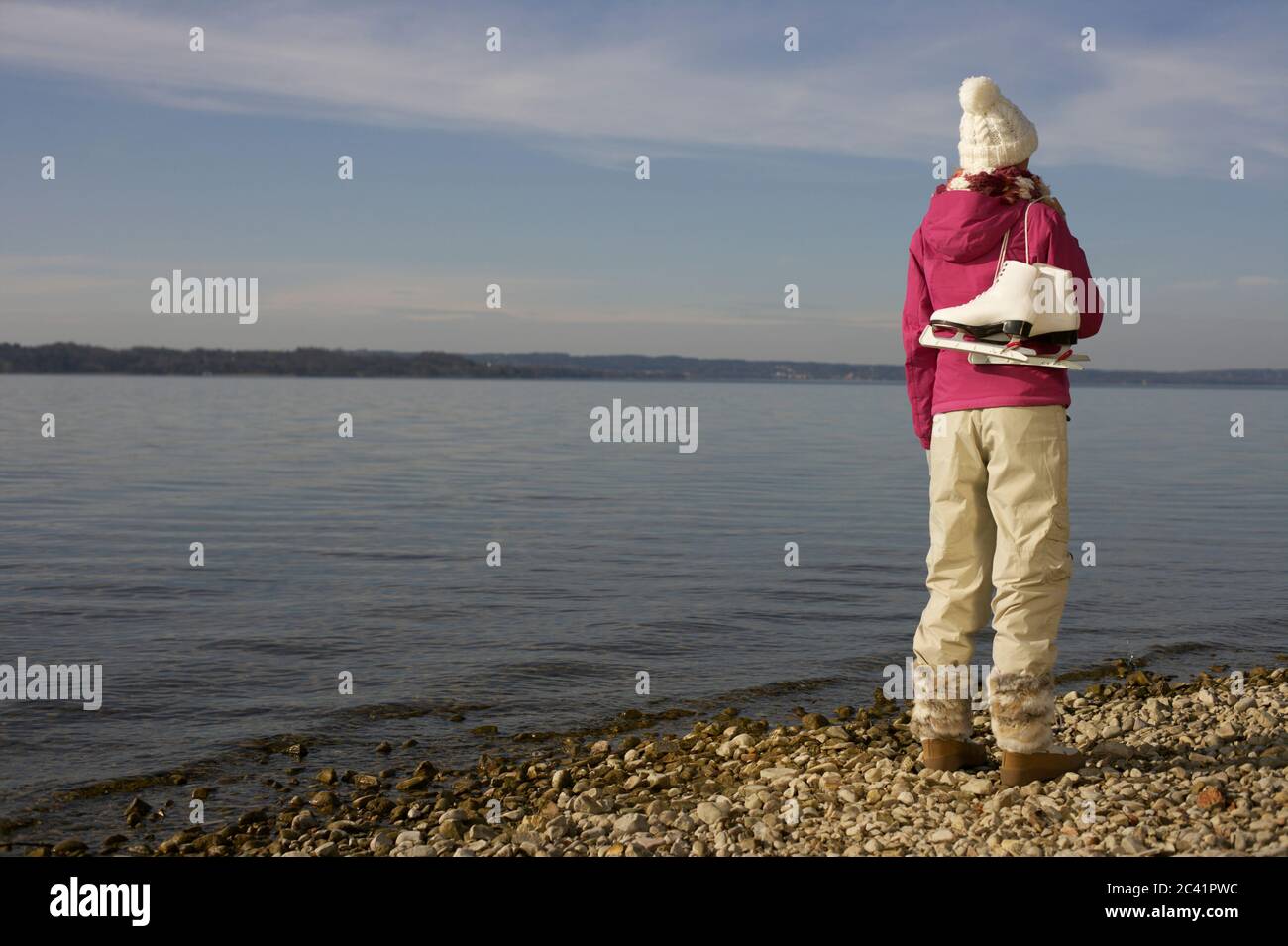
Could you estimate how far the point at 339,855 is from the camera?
21.3ft

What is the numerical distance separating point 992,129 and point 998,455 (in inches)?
66.4

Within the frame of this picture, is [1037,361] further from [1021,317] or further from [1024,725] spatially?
[1024,725]

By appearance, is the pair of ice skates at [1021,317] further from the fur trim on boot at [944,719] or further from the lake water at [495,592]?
the lake water at [495,592]

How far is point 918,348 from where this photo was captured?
21.6 ft

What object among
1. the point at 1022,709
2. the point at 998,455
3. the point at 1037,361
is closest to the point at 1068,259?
the point at 1037,361

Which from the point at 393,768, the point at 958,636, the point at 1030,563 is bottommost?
the point at 393,768

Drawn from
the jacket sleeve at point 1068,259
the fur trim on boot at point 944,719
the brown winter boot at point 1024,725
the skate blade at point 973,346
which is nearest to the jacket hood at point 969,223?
the jacket sleeve at point 1068,259

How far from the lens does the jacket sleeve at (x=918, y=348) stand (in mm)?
6562

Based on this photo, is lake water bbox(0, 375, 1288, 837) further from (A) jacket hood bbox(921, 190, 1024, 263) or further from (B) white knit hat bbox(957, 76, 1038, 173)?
(B) white knit hat bbox(957, 76, 1038, 173)

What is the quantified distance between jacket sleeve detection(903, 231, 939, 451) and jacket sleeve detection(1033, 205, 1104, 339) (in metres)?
0.73

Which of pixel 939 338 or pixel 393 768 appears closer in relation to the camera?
pixel 939 338
